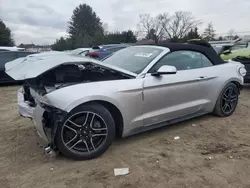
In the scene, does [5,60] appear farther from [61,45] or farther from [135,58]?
[61,45]

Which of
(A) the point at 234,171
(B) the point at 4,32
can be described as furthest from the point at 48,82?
(B) the point at 4,32

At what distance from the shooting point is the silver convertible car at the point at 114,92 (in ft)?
9.51

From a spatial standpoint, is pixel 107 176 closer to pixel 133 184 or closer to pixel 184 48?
pixel 133 184

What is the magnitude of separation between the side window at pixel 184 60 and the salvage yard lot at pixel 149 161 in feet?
3.47

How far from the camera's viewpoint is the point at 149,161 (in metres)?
3.05

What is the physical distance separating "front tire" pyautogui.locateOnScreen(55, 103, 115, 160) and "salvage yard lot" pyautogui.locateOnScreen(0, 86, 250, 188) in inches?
5.2

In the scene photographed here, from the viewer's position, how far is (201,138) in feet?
12.4

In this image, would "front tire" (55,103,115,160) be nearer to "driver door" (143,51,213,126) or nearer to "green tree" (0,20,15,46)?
"driver door" (143,51,213,126)

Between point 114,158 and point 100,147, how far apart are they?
0.76 ft

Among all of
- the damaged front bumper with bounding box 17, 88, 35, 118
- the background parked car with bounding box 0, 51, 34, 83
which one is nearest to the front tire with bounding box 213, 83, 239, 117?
the damaged front bumper with bounding box 17, 88, 35, 118

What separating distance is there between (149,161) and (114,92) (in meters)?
0.97

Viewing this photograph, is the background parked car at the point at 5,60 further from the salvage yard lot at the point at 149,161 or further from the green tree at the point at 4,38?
the green tree at the point at 4,38

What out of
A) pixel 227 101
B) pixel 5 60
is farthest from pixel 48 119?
pixel 5 60

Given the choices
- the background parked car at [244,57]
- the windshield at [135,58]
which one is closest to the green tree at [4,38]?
the background parked car at [244,57]
